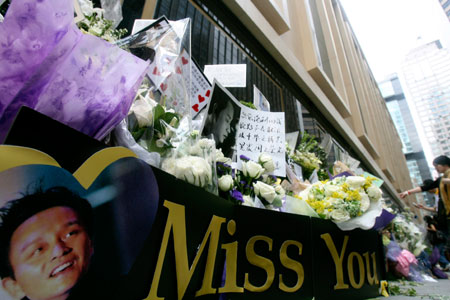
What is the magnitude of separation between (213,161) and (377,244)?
115cm

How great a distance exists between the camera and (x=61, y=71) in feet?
1.53

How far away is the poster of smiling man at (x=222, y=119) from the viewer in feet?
3.53

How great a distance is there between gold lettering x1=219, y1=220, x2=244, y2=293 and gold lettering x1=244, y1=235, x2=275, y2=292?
39 mm

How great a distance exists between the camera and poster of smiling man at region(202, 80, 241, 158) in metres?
1.08

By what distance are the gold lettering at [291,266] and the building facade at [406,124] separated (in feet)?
135

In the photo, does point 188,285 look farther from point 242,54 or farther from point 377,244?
point 242,54

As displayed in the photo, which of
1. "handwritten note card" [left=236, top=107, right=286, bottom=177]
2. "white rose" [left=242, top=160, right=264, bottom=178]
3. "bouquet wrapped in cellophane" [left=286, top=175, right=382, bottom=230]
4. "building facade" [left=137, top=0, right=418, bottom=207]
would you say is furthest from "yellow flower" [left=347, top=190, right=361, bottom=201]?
"building facade" [left=137, top=0, right=418, bottom=207]

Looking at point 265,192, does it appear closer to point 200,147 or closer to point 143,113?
point 200,147

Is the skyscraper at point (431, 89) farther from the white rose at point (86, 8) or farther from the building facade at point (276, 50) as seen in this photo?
the white rose at point (86, 8)

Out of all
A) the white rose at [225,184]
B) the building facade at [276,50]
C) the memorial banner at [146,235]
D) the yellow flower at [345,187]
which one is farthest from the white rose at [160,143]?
the building facade at [276,50]

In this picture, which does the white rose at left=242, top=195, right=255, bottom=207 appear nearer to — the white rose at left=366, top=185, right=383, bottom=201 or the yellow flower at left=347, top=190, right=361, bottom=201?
the yellow flower at left=347, top=190, right=361, bottom=201

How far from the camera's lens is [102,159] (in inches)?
18.0

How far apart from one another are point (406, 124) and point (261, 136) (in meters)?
55.5

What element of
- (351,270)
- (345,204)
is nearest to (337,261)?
(351,270)
